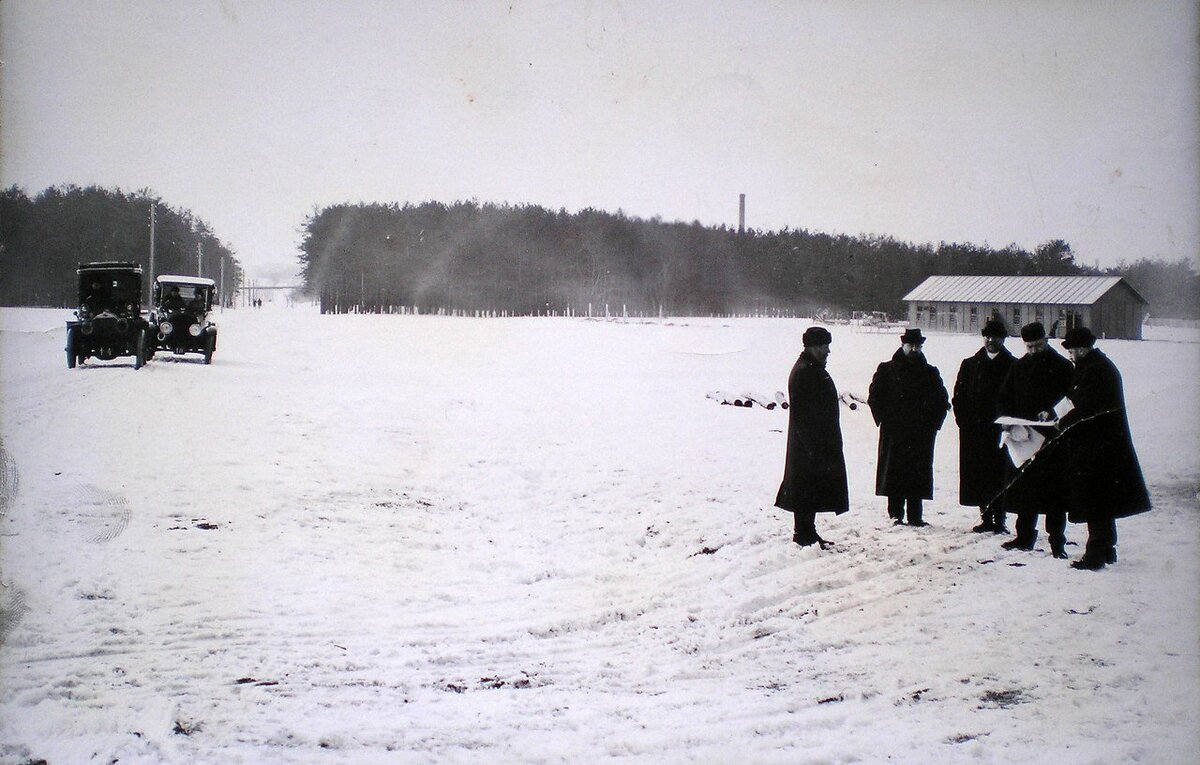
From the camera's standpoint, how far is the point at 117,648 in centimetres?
298

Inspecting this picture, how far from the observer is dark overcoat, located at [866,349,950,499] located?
5094 mm

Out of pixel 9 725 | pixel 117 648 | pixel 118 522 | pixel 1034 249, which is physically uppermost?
pixel 1034 249

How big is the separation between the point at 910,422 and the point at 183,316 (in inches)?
237

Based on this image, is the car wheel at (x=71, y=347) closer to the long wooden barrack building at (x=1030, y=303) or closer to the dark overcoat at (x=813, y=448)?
the dark overcoat at (x=813, y=448)

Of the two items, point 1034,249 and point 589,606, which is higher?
point 1034,249

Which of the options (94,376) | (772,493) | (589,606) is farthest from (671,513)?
(94,376)

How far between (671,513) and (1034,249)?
2.68m

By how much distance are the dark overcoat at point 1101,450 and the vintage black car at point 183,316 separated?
5.07 m

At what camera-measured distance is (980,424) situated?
4898 millimetres

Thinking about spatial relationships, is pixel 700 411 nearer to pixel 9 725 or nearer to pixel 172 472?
pixel 172 472

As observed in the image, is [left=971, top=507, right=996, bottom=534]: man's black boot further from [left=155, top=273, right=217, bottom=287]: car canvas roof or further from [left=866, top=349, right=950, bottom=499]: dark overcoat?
[left=155, top=273, right=217, bottom=287]: car canvas roof

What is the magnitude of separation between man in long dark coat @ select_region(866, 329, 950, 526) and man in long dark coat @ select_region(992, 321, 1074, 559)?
66 centimetres

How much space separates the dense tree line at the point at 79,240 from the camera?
11.7 feet

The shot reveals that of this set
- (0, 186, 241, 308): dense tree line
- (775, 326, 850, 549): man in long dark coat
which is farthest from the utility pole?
(775, 326, 850, 549): man in long dark coat
